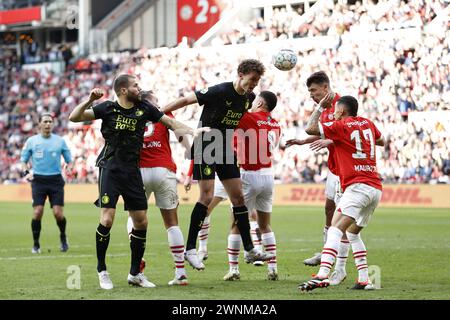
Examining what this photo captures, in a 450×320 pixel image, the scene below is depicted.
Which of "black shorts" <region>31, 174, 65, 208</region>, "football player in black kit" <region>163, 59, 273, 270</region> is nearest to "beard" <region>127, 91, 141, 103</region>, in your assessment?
"football player in black kit" <region>163, 59, 273, 270</region>

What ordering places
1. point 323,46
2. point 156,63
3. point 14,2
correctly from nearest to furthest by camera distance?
point 323,46, point 156,63, point 14,2

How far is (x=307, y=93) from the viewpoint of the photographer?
3709 cm

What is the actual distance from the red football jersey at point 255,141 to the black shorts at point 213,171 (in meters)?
0.83

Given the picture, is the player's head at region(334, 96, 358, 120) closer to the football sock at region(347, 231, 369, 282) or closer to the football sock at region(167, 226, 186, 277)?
the football sock at region(347, 231, 369, 282)

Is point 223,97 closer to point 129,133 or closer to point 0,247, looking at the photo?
point 129,133

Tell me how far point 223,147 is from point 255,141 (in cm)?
104

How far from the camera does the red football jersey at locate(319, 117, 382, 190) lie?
35.7 ft

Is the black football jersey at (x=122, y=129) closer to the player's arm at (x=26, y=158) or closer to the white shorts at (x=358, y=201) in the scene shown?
the white shorts at (x=358, y=201)

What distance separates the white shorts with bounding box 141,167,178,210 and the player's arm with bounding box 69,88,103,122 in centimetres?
139

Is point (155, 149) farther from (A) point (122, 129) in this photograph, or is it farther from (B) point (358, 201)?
(B) point (358, 201)

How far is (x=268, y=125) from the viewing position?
12.9 m
